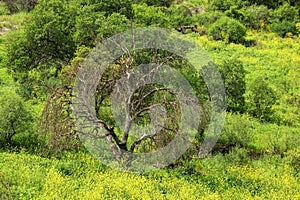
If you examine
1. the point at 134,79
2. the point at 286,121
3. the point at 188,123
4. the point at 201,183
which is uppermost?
the point at 134,79

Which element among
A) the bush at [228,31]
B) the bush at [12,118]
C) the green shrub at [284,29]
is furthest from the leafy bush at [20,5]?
the bush at [12,118]

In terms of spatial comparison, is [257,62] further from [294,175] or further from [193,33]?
[294,175]

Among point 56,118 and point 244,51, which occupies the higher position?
point 56,118

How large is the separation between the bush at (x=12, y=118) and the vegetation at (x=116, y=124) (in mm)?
34

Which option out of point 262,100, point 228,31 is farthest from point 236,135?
point 228,31

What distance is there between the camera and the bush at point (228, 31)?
2981 centimetres

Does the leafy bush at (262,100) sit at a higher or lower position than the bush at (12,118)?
lower

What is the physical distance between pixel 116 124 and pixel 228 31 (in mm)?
16263

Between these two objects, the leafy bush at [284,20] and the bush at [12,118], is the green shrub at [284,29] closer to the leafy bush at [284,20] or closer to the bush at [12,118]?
the leafy bush at [284,20]

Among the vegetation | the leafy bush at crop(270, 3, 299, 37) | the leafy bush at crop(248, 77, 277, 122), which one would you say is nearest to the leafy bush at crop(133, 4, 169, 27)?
the vegetation

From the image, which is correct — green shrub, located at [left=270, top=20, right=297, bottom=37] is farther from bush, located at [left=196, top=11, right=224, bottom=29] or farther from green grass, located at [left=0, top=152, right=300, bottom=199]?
green grass, located at [left=0, top=152, right=300, bottom=199]

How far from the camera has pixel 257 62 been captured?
26.9 m

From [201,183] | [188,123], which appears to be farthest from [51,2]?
[201,183]

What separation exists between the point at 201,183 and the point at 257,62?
1488 centimetres
